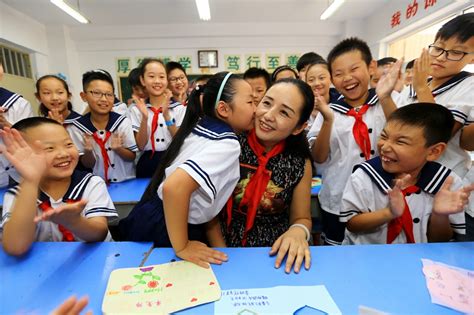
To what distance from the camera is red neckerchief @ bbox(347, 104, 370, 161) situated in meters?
1.61

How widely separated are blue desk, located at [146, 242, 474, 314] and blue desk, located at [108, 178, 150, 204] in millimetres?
995

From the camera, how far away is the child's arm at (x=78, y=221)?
990 mm

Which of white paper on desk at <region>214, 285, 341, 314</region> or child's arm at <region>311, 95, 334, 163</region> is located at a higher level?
child's arm at <region>311, 95, 334, 163</region>

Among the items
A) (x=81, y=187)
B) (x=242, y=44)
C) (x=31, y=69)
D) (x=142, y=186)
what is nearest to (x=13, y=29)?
(x=31, y=69)

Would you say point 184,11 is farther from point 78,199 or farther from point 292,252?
point 292,252

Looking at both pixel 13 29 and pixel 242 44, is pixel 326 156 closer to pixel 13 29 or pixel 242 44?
pixel 242 44

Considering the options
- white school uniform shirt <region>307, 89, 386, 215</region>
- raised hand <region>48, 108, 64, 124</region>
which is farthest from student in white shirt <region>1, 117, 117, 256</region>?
raised hand <region>48, 108, 64, 124</region>

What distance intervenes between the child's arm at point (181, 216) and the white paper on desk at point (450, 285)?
→ 671mm

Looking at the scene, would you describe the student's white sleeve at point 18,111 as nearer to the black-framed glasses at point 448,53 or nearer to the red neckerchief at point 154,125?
the red neckerchief at point 154,125

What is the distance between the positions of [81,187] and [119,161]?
127 centimetres

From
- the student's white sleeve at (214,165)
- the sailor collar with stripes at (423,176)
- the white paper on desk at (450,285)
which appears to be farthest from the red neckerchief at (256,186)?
the white paper on desk at (450,285)

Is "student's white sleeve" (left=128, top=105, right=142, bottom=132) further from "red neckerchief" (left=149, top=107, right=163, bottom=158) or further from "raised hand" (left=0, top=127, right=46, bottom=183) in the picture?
"raised hand" (left=0, top=127, right=46, bottom=183)

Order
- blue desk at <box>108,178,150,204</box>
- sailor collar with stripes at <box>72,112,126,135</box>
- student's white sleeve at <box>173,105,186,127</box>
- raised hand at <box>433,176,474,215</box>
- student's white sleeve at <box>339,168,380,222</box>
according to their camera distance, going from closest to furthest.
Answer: raised hand at <box>433,176,474,215</box> < student's white sleeve at <box>339,168,380,222</box> < blue desk at <box>108,178,150,204</box> < sailor collar with stripes at <box>72,112,126,135</box> < student's white sleeve at <box>173,105,186,127</box>

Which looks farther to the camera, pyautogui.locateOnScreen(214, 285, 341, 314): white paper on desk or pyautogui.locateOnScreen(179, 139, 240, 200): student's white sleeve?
pyautogui.locateOnScreen(179, 139, 240, 200): student's white sleeve
